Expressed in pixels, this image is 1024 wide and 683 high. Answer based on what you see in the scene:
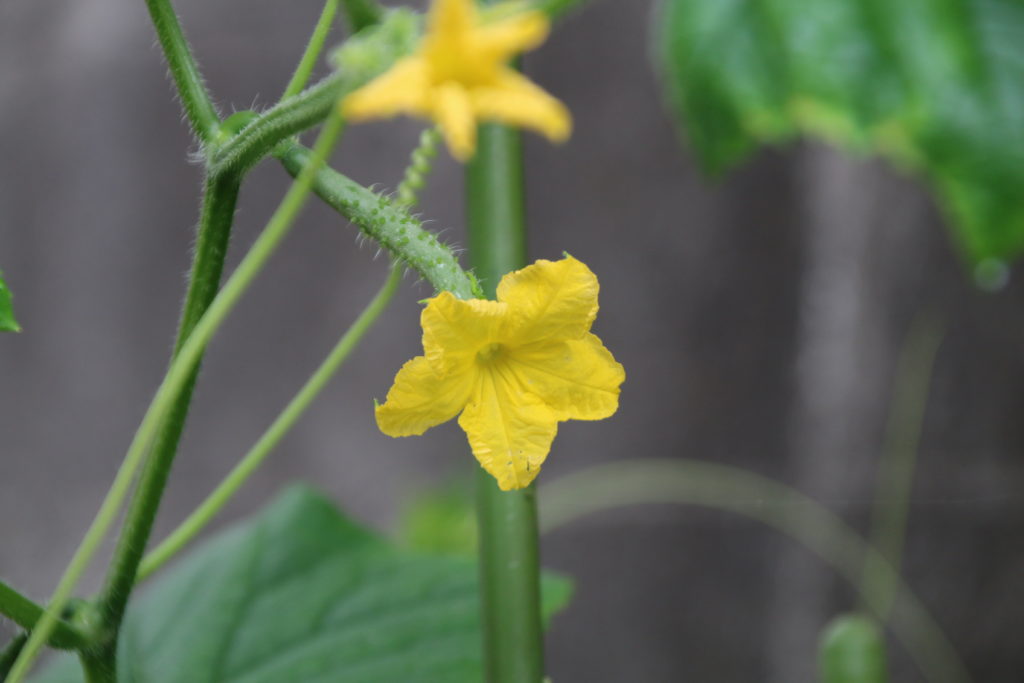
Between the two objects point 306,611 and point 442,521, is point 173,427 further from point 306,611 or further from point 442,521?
point 442,521

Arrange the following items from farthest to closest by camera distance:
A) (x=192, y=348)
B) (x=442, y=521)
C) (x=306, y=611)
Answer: (x=442, y=521), (x=306, y=611), (x=192, y=348)

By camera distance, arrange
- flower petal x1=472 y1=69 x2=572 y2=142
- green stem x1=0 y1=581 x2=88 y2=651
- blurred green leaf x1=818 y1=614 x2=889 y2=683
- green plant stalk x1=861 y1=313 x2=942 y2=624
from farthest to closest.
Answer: green plant stalk x1=861 y1=313 x2=942 y2=624
blurred green leaf x1=818 y1=614 x2=889 y2=683
green stem x1=0 y1=581 x2=88 y2=651
flower petal x1=472 y1=69 x2=572 y2=142

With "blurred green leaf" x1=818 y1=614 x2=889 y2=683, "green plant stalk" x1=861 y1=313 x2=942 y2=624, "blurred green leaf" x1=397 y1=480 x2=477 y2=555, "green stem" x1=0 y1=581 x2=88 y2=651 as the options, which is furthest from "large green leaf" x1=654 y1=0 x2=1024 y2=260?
"green plant stalk" x1=861 y1=313 x2=942 y2=624

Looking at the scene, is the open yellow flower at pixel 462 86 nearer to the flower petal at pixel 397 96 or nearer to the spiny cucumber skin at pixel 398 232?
the flower petal at pixel 397 96

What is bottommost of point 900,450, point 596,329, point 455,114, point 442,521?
point 455,114

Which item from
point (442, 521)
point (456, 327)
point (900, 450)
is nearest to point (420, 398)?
point (456, 327)

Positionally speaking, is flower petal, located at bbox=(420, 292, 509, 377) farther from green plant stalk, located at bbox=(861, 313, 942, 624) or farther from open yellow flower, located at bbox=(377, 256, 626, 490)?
green plant stalk, located at bbox=(861, 313, 942, 624)

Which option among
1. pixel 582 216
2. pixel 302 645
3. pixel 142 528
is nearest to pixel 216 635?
pixel 302 645
